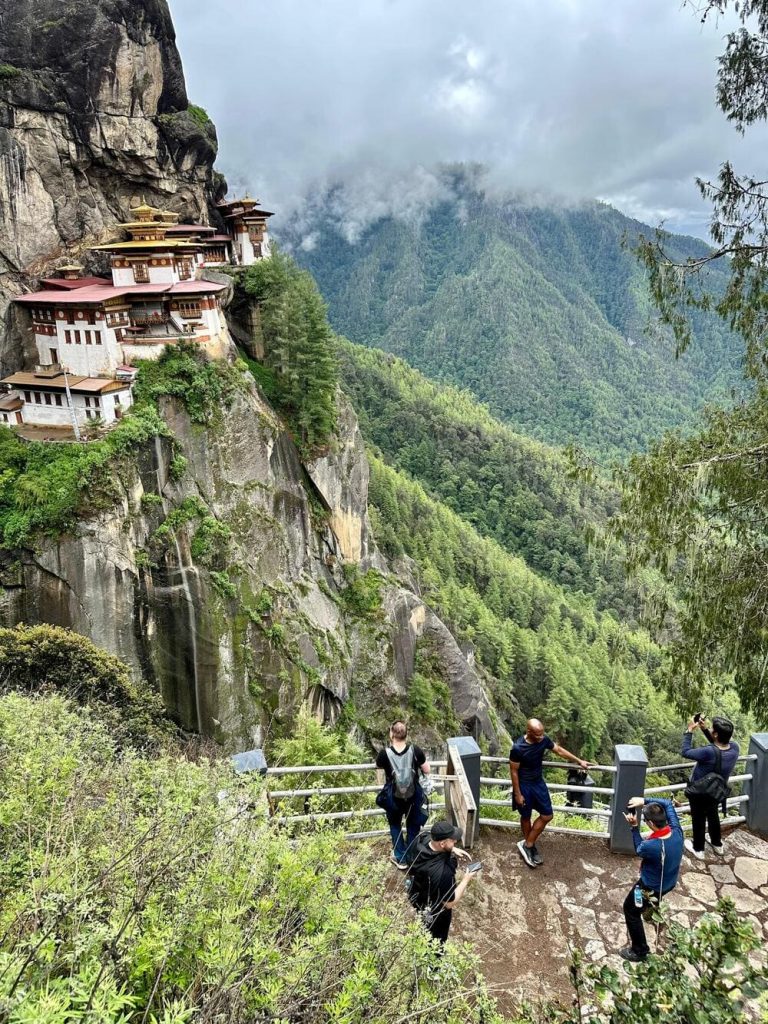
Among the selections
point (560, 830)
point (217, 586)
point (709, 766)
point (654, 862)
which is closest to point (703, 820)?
point (709, 766)

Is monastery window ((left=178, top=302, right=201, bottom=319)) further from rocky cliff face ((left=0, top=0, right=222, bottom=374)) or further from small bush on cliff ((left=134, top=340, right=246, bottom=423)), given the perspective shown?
rocky cliff face ((left=0, top=0, right=222, bottom=374))

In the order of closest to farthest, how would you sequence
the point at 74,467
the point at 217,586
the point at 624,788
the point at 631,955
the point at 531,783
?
the point at 631,955
the point at 531,783
the point at 624,788
the point at 74,467
the point at 217,586

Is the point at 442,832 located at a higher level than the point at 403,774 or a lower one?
higher

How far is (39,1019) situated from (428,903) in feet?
10.9

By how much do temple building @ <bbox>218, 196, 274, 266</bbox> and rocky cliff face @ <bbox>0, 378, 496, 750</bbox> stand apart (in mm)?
10429

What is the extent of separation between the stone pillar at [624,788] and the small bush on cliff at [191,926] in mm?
3463

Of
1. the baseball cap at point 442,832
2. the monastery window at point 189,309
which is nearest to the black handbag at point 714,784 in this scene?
the baseball cap at point 442,832

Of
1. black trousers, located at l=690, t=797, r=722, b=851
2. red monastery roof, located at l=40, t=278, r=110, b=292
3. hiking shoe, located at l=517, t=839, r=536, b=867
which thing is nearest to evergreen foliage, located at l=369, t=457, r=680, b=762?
red monastery roof, located at l=40, t=278, r=110, b=292

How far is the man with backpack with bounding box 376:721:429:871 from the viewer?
6.39 metres

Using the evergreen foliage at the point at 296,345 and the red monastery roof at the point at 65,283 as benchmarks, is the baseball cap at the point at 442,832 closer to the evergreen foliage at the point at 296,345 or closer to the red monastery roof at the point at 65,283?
the evergreen foliage at the point at 296,345

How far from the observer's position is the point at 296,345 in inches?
995

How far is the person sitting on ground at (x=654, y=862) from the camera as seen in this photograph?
5434mm

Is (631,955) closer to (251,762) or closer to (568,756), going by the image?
(568,756)

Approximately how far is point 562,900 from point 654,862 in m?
1.78
